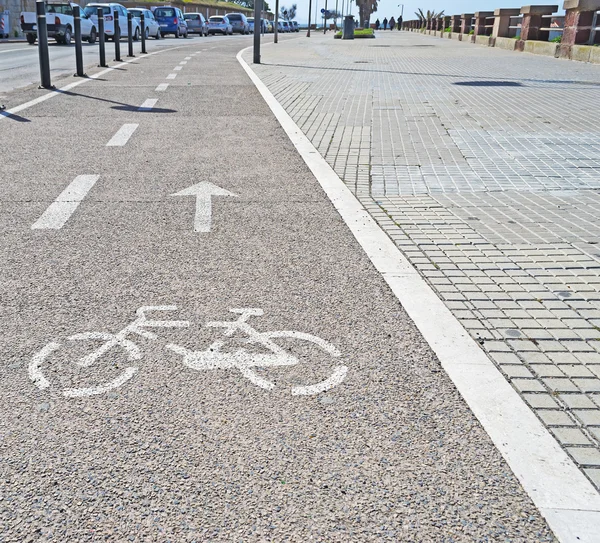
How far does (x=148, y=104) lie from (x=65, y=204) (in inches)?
268

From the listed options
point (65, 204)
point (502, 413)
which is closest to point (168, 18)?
point (65, 204)

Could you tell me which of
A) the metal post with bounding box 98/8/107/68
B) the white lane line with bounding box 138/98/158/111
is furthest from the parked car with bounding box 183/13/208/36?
the white lane line with bounding box 138/98/158/111

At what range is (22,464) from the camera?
2.54 meters

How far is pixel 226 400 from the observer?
9.85 ft

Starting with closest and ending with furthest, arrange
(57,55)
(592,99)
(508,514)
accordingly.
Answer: (508,514) < (592,99) < (57,55)

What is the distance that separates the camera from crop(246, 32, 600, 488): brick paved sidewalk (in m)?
3.38

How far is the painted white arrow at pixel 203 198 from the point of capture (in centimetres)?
553

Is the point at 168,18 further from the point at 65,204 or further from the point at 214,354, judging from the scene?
the point at 214,354

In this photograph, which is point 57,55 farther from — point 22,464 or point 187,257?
point 22,464

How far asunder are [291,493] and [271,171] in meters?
5.33

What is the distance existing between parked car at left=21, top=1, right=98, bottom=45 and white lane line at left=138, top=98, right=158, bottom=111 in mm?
20835

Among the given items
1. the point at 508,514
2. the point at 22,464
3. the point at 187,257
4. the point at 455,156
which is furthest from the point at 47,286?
the point at 455,156

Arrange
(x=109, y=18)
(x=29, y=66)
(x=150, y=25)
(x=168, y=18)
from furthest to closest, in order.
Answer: (x=168, y=18), (x=150, y=25), (x=109, y=18), (x=29, y=66)

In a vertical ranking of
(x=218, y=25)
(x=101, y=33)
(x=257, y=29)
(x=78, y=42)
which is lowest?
(x=218, y=25)
